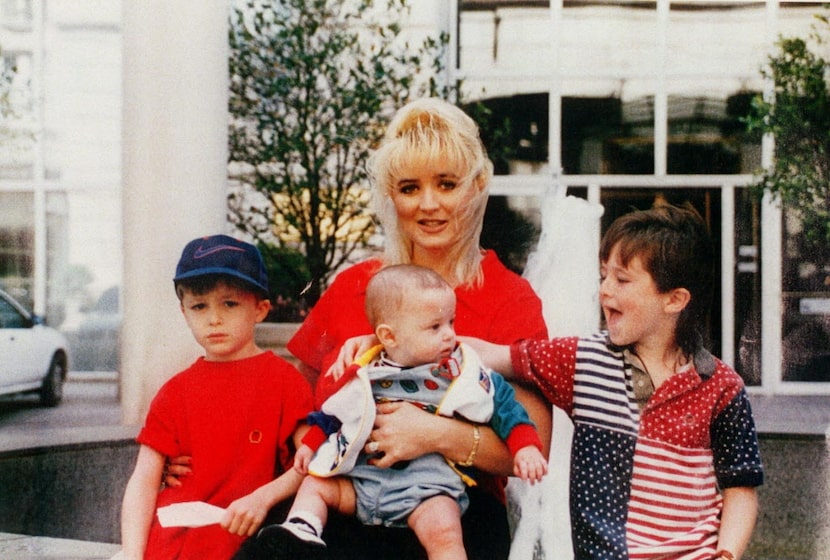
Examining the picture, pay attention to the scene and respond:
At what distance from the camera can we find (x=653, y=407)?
6.83ft

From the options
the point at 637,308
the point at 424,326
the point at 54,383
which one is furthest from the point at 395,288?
the point at 54,383

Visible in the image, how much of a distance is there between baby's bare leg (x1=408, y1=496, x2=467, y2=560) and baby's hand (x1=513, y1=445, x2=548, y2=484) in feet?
0.52

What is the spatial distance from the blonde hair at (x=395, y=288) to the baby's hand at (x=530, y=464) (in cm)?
36

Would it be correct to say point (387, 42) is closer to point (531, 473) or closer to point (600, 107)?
point (600, 107)

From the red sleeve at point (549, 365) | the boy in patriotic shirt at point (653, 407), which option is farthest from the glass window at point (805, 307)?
the red sleeve at point (549, 365)

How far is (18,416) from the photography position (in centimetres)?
372

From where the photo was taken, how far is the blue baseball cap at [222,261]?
7.12 feet

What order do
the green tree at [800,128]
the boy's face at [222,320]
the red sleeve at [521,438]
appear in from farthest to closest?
the green tree at [800,128] < the boy's face at [222,320] < the red sleeve at [521,438]

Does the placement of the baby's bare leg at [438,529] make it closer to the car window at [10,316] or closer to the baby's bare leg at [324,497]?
the baby's bare leg at [324,497]

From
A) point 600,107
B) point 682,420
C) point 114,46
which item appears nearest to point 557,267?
point 600,107

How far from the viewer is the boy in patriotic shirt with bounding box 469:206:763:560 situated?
2039mm

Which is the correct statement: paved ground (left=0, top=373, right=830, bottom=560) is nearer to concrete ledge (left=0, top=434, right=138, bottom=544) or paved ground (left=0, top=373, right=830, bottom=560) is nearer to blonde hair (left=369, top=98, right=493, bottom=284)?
concrete ledge (left=0, top=434, right=138, bottom=544)

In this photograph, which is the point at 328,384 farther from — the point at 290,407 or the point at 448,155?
the point at 448,155

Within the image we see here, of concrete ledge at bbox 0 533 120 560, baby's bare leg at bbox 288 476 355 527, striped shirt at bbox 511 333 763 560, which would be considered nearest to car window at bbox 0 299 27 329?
concrete ledge at bbox 0 533 120 560
